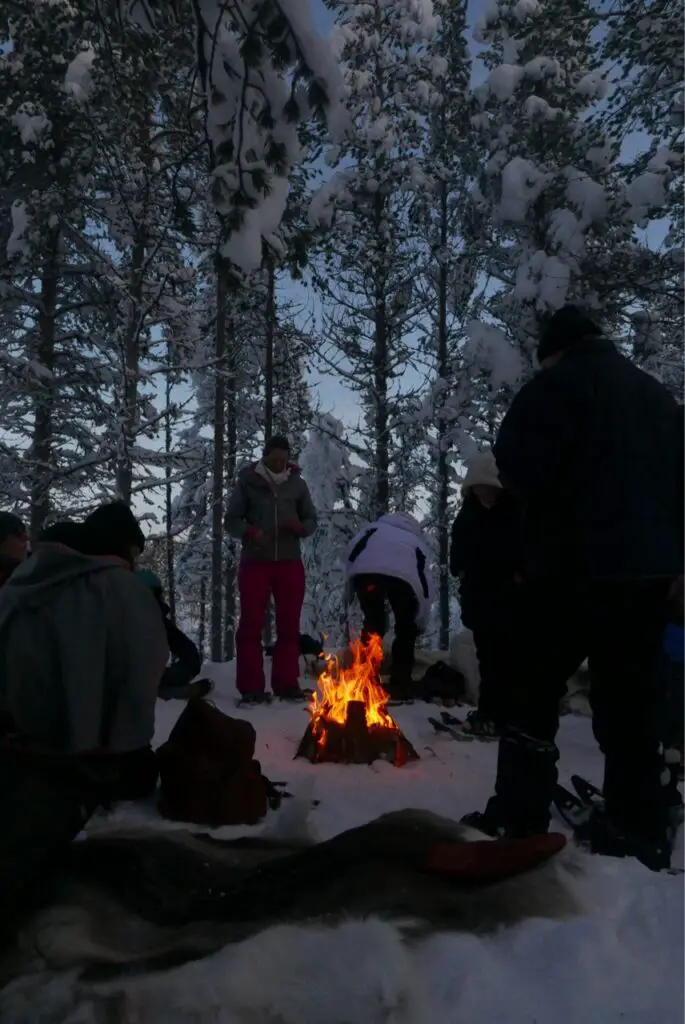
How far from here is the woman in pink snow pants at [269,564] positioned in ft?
22.4

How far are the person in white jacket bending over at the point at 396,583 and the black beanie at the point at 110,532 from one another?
332 centimetres

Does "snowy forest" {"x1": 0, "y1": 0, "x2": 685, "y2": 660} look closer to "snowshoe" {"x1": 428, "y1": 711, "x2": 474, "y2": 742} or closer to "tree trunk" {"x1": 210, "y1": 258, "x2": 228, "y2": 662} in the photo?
"tree trunk" {"x1": 210, "y1": 258, "x2": 228, "y2": 662}

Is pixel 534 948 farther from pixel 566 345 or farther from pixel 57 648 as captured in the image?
pixel 566 345

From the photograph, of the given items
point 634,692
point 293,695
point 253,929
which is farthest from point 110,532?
point 293,695

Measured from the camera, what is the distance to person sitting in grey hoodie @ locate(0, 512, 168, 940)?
2.69 m

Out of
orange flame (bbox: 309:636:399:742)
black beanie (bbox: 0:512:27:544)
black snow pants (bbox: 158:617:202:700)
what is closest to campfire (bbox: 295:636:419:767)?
orange flame (bbox: 309:636:399:742)

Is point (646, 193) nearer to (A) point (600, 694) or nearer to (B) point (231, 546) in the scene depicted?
(A) point (600, 694)

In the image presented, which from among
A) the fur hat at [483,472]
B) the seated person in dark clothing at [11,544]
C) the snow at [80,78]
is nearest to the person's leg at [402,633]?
the fur hat at [483,472]

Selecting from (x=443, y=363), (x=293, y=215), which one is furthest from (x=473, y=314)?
(x=293, y=215)

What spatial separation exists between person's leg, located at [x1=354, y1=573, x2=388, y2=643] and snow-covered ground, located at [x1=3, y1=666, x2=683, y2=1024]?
4.26 meters

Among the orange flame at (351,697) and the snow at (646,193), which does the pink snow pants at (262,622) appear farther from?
the snow at (646,193)

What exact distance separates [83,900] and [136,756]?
1449 millimetres

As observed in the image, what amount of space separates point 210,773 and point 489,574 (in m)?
2.99

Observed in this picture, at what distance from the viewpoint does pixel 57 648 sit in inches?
115
